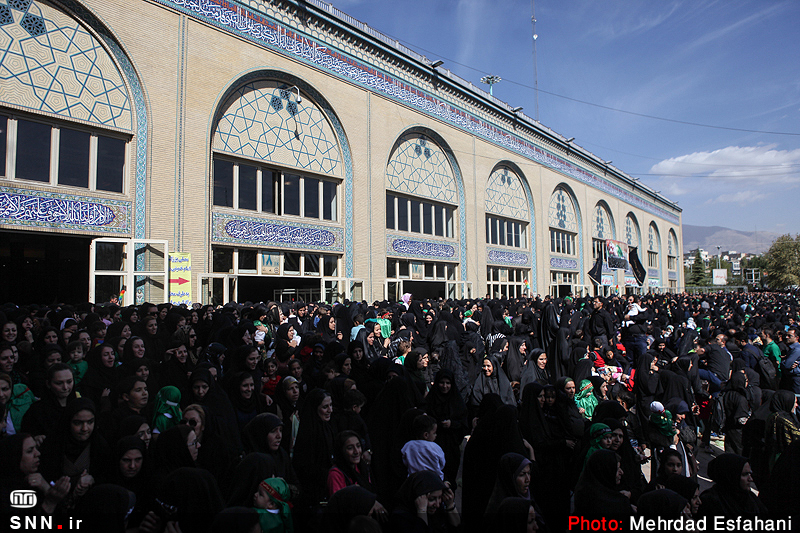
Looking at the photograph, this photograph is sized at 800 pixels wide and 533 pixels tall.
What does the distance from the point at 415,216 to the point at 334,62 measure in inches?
237

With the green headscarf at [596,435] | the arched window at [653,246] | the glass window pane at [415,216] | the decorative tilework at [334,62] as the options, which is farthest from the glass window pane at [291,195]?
the arched window at [653,246]

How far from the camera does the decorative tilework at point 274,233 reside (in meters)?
12.0

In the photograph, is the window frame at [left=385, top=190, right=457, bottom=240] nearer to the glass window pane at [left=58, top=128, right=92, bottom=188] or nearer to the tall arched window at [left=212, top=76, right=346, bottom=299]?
the tall arched window at [left=212, top=76, right=346, bottom=299]

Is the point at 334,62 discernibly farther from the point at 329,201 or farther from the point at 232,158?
the point at 232,158

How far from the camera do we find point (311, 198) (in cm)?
1442

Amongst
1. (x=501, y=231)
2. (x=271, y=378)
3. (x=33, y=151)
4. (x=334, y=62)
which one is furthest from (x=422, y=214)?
(x=271, y=378)

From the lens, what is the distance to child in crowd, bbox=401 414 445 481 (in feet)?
9.98

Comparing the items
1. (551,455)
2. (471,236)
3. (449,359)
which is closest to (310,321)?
(449,359)

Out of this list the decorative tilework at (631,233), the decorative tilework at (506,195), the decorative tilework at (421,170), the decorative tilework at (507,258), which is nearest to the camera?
the decorative tilework at (421,170)

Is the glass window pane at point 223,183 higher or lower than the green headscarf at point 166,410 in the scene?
higher

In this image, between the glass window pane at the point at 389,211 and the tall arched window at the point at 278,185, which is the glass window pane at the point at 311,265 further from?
the glass window pane at the point at 389,211

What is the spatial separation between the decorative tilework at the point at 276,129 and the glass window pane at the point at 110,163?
2.22 meters

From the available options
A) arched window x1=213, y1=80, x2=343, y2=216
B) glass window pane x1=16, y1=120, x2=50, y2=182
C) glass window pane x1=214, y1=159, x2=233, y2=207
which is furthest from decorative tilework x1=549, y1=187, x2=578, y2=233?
glass window pane x1=16, y1=120, x2=50, y2=182

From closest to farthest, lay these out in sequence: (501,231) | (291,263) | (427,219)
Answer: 1. (291,263)
2. (427,219)
3. (501,231)
